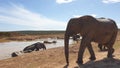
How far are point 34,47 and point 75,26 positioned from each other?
24.0 meters

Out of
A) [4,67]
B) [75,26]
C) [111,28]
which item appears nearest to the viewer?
[75,26]

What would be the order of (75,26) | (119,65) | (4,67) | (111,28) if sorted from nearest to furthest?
1. (119,65)
2. (75,26)
3. (111,28)
4. (4,67)

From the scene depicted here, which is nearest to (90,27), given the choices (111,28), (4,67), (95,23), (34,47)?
(95,23)

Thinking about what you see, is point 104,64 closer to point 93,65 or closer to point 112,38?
point 93,65

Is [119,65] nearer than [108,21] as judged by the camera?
Yes

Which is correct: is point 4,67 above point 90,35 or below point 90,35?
below

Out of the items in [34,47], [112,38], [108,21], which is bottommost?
[34,47]

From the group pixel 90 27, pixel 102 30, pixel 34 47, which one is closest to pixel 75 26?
pixel 90 27

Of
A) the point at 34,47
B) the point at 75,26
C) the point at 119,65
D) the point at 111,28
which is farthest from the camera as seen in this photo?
the point at 34,47

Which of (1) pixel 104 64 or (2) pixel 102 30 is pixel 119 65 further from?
(2) pixel 102 30

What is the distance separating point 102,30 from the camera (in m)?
13.7

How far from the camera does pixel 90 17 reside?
1329 centimetres

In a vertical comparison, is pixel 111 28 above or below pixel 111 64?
above

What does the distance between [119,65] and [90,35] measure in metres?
2.11
